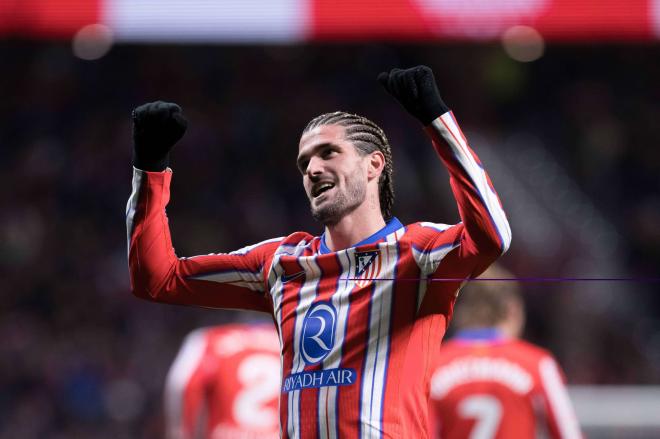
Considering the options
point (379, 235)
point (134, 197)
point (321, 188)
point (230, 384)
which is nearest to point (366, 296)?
point (379, 235)

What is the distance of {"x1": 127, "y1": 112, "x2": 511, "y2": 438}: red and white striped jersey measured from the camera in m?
2.33

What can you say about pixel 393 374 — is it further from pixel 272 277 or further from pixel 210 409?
pixel 210 409

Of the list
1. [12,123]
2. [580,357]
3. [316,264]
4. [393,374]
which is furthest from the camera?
[12,123]

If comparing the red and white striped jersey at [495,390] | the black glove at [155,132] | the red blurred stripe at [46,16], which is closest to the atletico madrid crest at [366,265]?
the black glove at [155,132]

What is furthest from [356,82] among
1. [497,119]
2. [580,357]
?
[580,357]

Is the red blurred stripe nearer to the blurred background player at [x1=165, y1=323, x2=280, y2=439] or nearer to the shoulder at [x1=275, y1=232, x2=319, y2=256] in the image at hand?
the blurred background player at [x1=165, y1=323, x2=280, y2=439]

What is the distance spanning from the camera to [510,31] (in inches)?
261

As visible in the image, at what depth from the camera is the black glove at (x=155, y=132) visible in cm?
257

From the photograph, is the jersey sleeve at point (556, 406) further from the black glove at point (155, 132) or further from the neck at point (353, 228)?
the black glove at point (155, 132)

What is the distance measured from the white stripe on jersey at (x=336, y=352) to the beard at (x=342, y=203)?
9 cm

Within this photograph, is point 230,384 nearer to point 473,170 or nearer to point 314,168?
point 314,168

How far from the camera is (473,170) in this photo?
7.57 feet

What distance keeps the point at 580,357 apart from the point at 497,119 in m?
3.39

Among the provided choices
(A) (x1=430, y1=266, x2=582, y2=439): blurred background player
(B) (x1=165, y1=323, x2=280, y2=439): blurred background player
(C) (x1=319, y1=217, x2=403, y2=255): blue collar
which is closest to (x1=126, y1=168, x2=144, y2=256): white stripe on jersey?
(C) (x1=319, y1=217, x2=403, y2=255): blue collar
